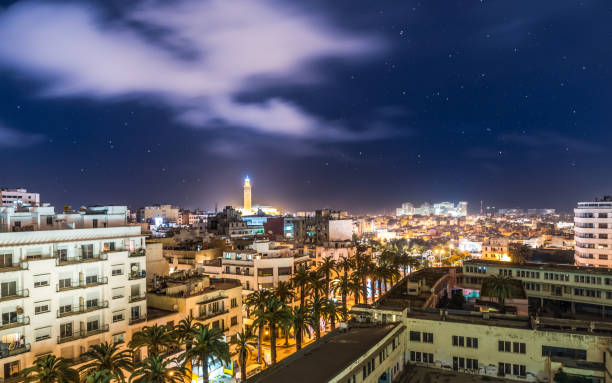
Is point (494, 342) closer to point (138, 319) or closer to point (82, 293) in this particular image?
point (138, 319)

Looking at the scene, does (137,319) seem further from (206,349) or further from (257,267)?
(257,267)

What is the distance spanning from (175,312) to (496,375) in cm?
3717

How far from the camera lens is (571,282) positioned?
68750 millimetres

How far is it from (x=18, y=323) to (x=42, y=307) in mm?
2513

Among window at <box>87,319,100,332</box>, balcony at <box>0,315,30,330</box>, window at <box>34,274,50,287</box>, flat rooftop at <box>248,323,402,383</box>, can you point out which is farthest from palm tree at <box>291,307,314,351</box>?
balcony at <box>0,315,30,330</box>

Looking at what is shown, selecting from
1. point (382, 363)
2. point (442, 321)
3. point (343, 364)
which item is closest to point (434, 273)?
point (442, 321)

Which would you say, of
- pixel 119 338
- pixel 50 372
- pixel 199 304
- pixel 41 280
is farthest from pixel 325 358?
pixel 41 280

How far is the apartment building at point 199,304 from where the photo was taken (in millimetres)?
47625

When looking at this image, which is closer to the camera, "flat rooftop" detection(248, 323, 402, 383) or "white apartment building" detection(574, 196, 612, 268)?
"flat rooftop" detection(248, 323, 402, 383)

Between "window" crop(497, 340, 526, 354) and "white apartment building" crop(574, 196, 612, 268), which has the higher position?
"white apartment building" crop(574, 196, 612, 268)

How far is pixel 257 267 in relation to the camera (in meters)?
70.6

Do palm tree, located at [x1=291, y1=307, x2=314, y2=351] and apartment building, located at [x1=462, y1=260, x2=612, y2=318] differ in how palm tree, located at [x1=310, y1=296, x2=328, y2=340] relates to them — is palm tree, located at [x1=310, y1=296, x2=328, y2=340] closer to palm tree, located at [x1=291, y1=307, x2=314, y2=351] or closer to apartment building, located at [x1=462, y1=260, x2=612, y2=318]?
palm tree, located at [x1=291, y1=307, x2=314, y2=351]

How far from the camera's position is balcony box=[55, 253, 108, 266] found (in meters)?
40.3

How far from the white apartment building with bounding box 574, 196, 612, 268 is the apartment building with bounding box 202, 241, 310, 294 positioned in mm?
75402
